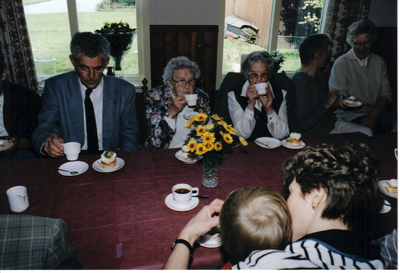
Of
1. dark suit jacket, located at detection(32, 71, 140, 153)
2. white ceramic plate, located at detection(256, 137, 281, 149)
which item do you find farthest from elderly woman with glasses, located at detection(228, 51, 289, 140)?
dark suit jacket, located at detection(32, 71, 140, 153)

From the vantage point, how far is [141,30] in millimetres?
4066

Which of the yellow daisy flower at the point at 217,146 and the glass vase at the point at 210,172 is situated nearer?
the yellow daisy flower at the point at 217,146

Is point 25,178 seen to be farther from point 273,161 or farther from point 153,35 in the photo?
point 153,35

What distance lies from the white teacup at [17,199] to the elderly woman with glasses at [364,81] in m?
3.26

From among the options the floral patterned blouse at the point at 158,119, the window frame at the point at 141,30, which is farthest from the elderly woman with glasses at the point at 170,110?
the window frame at the point at 141,30

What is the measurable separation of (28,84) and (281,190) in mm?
3488

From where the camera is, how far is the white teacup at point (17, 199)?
138 cm

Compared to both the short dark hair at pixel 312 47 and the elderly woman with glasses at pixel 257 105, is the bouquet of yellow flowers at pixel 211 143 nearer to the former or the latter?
the elderly woman with glasses at pixel 257 105

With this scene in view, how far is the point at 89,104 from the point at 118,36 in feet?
5.34

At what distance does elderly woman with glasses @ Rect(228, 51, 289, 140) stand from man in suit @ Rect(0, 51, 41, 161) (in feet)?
5.89

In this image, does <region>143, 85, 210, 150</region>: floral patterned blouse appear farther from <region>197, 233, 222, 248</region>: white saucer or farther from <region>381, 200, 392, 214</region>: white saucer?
<region>381, 200, 392, 214</region>: white saucer

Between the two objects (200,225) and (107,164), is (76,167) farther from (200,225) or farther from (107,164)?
(200,225)

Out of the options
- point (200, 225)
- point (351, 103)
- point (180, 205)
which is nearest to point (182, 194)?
point (180, 205)

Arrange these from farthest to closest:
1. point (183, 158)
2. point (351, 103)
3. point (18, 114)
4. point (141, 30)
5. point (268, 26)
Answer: point (268, 26) < point (141, 30) < point (351, 103) < point (18, 114) < point (183, 158)
